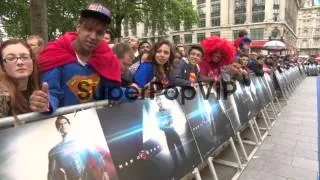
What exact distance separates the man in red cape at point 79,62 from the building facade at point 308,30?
12895 cm

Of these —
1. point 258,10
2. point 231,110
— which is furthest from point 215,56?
point 258,10

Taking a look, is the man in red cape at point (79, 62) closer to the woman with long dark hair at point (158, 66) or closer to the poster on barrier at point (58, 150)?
the poster on barrier at point (58, 150)

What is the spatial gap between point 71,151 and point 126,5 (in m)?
21.8

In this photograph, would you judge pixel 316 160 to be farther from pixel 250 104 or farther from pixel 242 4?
pixel 242 4

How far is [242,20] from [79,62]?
6361cm

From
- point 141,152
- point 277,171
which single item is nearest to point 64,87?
point 141,152

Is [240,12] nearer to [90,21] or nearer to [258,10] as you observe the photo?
[258,10]

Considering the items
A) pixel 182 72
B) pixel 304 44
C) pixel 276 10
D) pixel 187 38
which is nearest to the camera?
pixel 182 72

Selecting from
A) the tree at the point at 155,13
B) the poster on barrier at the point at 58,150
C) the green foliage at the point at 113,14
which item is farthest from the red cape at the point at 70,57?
the tree at the point at 155,13

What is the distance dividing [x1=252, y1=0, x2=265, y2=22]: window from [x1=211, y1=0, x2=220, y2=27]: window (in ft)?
24.7

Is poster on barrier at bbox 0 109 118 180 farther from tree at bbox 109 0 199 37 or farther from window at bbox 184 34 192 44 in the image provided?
window at bbox 184 34 192 44

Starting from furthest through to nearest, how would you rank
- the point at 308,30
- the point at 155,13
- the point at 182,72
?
the point at 308,30 < the point at 155,13 < the point at 182,72

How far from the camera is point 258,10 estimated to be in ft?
199

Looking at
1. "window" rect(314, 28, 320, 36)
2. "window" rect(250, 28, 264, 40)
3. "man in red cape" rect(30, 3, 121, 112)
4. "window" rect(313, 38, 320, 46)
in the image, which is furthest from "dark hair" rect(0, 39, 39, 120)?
"window" rect(314, 28, 320, 36)
